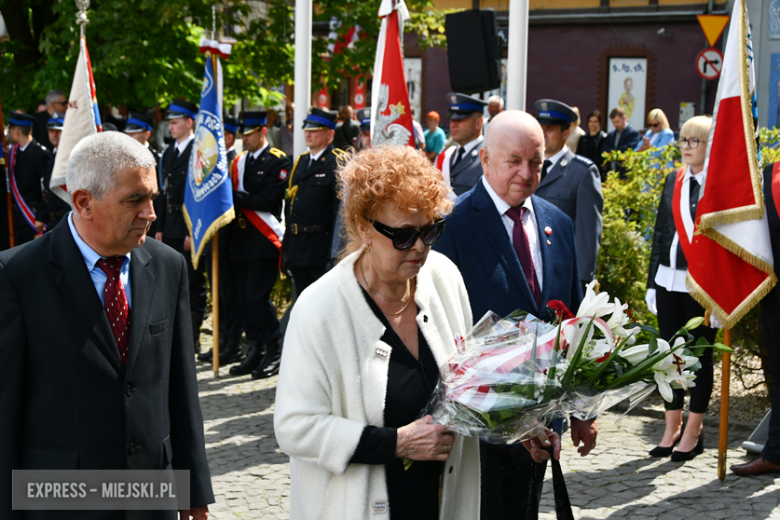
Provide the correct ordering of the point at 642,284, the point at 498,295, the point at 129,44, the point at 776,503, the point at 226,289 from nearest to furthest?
the point at 498,295, the point at 776,503, the point at 642,284, the point at 226,289, the point at 129,44

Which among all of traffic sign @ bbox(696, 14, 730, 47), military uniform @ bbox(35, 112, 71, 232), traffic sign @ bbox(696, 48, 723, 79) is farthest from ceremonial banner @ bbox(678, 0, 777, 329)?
traffic sign @ bbox(696, 14, 730, 47)

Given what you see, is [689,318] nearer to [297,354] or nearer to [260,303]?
[297,354]

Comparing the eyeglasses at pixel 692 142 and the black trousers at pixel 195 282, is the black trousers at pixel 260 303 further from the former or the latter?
the eyeglasses at pixel 692 142

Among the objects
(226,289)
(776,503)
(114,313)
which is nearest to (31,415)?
(114,313)

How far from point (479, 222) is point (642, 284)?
151 inches

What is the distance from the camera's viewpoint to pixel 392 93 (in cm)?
701

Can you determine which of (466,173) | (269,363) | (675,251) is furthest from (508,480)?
(269,363)

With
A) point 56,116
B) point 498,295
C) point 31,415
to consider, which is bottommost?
point 31,415

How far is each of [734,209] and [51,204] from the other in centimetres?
802

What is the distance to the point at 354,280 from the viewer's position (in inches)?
107

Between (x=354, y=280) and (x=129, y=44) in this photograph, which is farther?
(x=129, y=44)

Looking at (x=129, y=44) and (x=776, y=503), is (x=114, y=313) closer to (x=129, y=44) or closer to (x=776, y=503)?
(x=776, y=503)

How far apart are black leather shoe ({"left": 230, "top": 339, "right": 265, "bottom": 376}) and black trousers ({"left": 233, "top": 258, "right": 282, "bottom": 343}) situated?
0.07 m

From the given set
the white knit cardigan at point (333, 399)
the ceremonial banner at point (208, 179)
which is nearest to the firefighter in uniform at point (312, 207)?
the ceremonial banner at point (208, 179)
